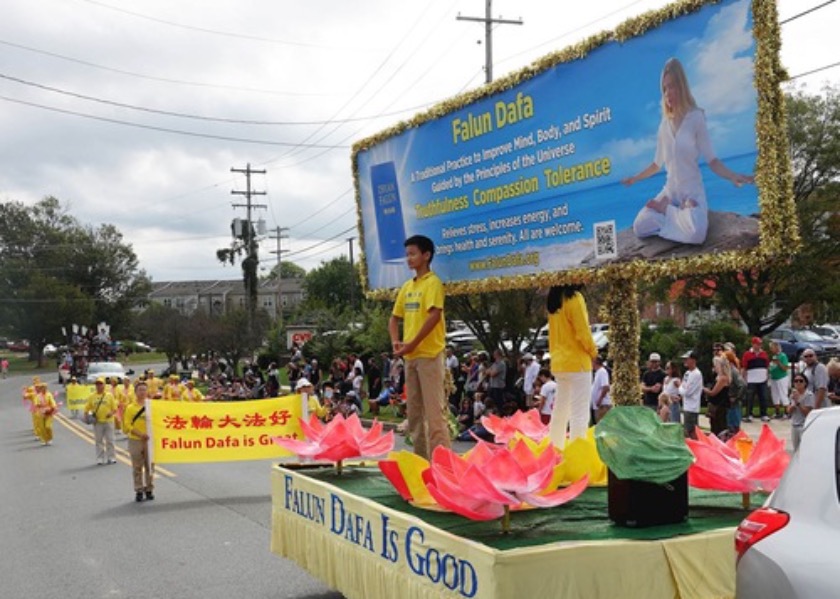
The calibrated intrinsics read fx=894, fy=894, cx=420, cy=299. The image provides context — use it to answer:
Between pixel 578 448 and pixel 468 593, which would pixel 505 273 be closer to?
pixel 578 448

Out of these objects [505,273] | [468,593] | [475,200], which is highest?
[475,200]

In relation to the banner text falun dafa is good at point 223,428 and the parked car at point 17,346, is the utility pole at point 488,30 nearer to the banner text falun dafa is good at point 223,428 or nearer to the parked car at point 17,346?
the banner text falun dafa is good at point 223,428

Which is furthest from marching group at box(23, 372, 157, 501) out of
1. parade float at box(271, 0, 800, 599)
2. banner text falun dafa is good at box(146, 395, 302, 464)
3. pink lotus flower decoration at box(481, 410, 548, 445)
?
pink lotus flower decoration at box(481, 410, 548, 445)

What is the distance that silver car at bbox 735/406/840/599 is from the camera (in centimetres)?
291

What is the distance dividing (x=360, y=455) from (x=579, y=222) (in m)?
2.63

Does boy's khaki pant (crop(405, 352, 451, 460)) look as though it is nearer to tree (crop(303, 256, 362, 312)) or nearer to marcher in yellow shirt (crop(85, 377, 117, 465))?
marcher in yellow shirt (crop(85, 377, 117, 465))

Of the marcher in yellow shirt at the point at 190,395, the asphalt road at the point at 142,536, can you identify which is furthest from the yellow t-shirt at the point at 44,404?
the asphalt road at the point at 142,536

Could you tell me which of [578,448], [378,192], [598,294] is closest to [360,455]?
[578,448]

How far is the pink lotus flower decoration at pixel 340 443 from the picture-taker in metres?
7.05

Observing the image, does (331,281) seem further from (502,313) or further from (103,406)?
(103,406)

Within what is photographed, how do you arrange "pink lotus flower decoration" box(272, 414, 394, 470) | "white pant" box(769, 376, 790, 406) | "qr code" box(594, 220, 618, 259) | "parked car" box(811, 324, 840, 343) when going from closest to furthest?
"pink lotus flower decoration" box(272, 414, 394, 470), "qr code" box(594, 220, 618, 259), "white pant" box(769, 376, 790, 406), "parked car" box(811, 324, 840, 343)

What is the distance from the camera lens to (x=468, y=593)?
4.00 m

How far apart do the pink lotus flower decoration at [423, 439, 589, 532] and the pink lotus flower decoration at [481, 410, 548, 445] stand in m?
2.57

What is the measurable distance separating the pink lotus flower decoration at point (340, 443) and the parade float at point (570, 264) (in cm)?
8
